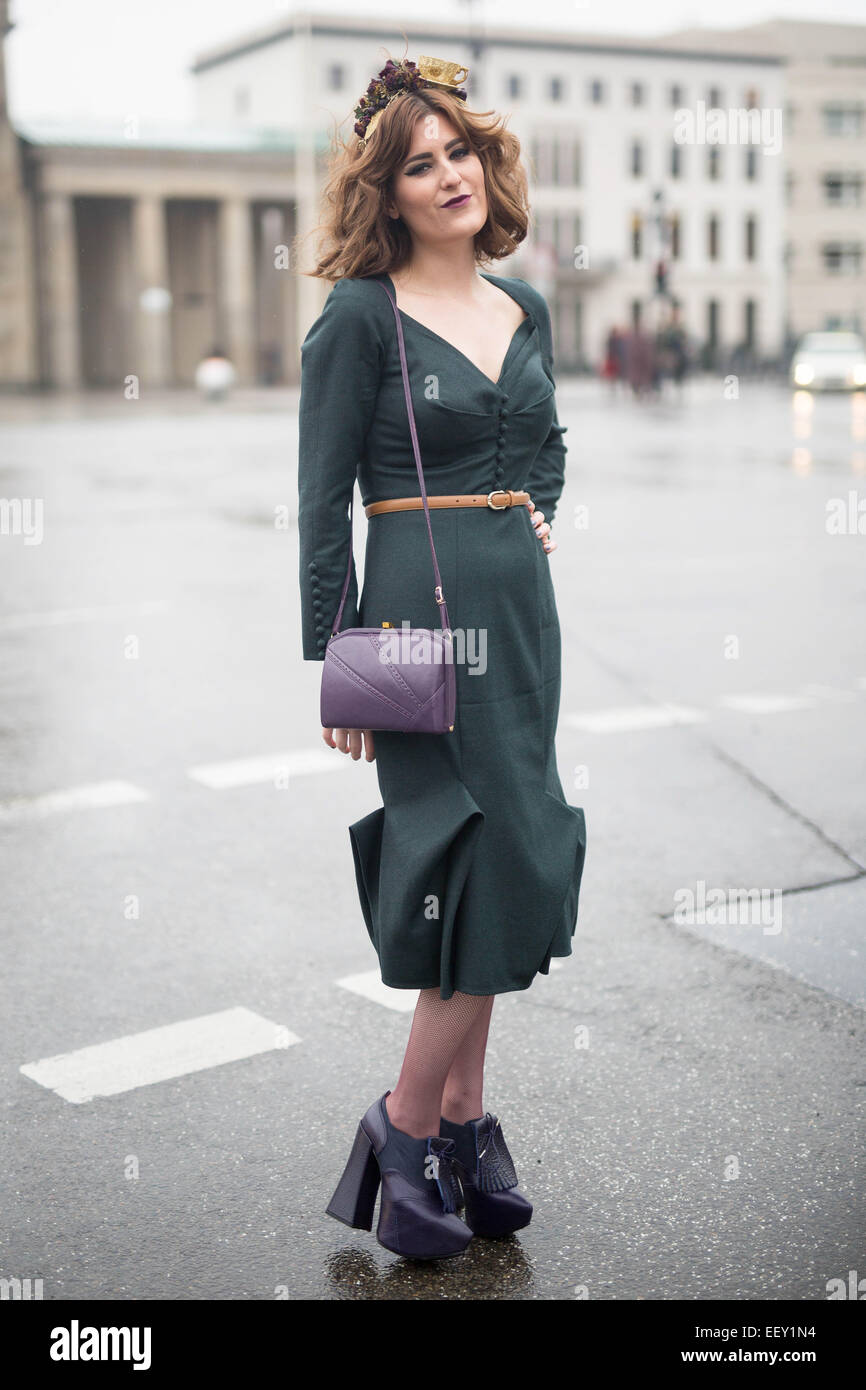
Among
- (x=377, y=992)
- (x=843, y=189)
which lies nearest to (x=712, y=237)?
(x=843, y=189)

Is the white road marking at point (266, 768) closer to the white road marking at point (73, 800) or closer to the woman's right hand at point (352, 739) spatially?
the white road marking at point (73, 800)

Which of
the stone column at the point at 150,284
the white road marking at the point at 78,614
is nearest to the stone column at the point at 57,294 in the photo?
the stone column at the point at 150,284

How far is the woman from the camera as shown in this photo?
300 cm

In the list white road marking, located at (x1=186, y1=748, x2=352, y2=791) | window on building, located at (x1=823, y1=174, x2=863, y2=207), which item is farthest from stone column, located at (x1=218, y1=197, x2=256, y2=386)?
white road marking, located at (x1=186, y1=748, x2=352, y2=791)

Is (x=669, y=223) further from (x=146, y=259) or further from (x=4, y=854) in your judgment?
(x=4, y=854)

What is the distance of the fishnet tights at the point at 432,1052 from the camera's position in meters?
3.10

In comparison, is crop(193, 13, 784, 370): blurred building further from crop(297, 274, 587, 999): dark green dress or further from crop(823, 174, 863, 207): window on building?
crop(297, 274, 587, 999): dark green dress

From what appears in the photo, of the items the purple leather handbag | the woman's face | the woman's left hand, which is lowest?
the purple leather handbag

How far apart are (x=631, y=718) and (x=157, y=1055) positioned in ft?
13.0

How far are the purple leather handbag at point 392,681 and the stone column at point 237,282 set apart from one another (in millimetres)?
68983

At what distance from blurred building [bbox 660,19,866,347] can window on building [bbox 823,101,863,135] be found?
0.19 ft

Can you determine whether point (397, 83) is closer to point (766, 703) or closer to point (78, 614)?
point (766, 703)

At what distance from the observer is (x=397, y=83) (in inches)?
A: 121
